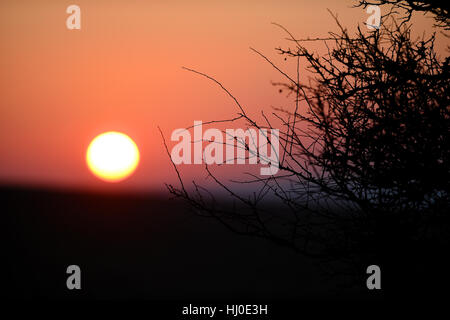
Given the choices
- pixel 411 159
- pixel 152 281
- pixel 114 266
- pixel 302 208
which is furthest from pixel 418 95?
pixel 114 266

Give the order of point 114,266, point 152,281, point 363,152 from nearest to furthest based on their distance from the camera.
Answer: point 363,152 < point 152,281 < point 114,266

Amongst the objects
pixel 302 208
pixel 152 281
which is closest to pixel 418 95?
pixel 302 208

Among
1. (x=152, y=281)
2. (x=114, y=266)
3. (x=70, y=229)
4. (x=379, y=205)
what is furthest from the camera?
(x=70, y=229)

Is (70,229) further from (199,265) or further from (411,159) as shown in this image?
(411,159)

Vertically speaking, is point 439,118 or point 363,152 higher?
point 439,118

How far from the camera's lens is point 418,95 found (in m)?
3.59

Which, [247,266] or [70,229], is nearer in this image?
[247,266]

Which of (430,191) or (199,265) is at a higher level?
(430,191)
